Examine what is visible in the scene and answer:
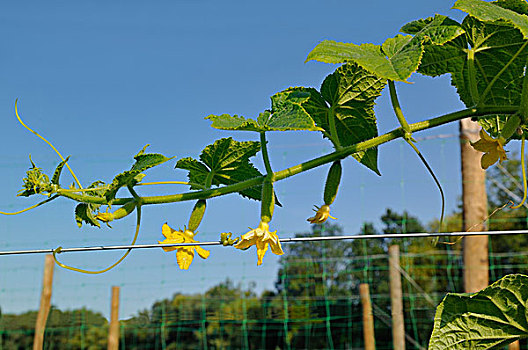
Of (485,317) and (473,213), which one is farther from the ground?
(473,213)

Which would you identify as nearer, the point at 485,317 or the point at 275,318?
the point at 485,317

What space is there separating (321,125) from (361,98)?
0.09 feet

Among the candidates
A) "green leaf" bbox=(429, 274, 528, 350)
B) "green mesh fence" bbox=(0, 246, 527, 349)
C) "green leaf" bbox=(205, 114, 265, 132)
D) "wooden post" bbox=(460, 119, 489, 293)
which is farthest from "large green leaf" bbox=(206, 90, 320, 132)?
"green mesh fence" bbox=(0, 246, 527, 349)

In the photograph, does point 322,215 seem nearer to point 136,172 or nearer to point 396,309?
point 136,172

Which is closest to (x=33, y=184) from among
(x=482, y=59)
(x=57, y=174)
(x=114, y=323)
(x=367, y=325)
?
(x=57, y=174)

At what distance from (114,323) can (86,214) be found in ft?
8.55

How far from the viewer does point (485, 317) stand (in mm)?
255

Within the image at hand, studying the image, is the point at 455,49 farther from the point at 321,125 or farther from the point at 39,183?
the point at 39,183

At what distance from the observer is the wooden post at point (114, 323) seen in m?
2.66

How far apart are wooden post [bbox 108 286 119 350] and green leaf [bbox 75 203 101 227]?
2.59m

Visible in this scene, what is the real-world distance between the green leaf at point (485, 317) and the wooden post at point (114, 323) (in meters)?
2.63

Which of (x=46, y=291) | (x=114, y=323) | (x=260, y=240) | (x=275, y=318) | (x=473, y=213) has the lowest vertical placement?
(x=275, y=318)

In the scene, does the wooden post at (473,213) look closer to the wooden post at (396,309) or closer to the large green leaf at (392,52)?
the wooden post at (396,309)

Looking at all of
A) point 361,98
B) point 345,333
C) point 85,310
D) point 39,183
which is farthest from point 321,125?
point 345,333
